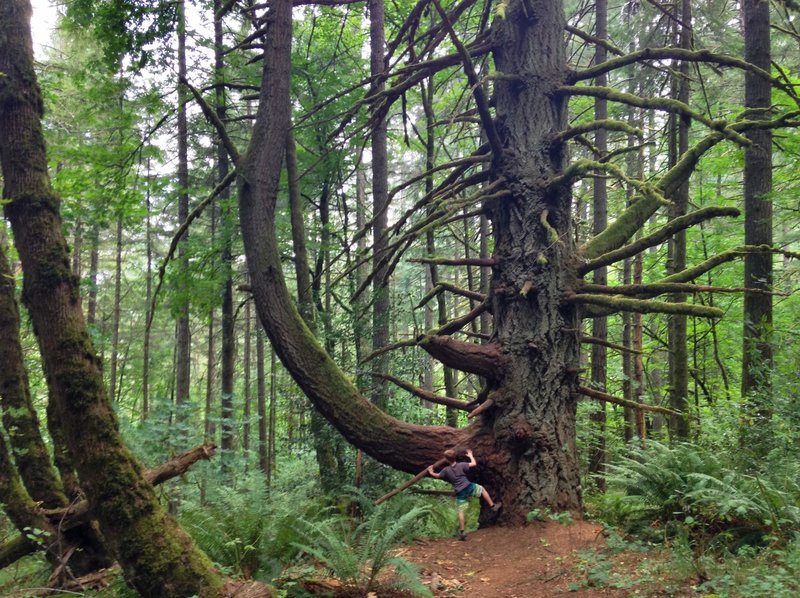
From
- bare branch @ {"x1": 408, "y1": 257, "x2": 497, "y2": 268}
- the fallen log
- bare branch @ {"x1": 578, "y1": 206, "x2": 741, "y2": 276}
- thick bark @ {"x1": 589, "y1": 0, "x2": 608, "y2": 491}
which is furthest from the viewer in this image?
→ thick bark @ {"x1": 589, "y1": 0, "x2": 608, "y2": 491}


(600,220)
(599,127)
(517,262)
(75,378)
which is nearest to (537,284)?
(517,262)

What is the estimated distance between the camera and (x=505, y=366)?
6.47 meters

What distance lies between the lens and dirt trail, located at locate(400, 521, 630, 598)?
14.9 feet

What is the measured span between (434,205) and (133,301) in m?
21.2

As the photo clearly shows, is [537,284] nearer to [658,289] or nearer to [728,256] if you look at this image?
[658,289]

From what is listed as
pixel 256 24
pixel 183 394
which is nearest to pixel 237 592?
pixel 256 24

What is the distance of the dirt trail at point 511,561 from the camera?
4543 mm

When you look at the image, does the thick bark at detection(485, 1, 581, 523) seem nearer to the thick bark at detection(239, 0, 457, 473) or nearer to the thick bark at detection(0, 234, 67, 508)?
the thick bark at detection(239, 0, 457, 473)

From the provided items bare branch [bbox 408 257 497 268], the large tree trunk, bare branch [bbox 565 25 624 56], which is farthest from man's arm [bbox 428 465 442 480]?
bare branch [bbox 565 25 624 56]

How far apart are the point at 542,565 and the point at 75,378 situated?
4379 millimetres

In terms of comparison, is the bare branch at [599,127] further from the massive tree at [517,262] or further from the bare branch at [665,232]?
the bare branch at [665,232]

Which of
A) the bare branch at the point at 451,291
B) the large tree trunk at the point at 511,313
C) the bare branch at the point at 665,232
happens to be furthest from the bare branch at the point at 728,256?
the bare branch at the point at 451,291

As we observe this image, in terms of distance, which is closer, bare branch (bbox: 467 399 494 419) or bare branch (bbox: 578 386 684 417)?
bare branch (bbox: 578 386 684 417)

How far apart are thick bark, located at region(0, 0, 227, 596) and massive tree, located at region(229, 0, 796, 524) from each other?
6.29 ft
